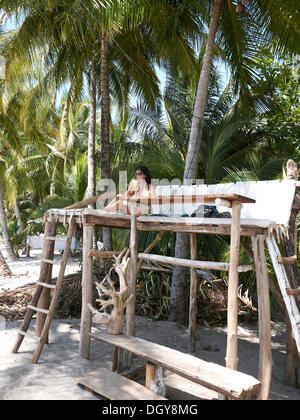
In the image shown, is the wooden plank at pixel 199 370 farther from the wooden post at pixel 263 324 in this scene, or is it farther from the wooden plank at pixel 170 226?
the wooden plank at pixel 170 226

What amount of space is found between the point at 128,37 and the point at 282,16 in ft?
12.3

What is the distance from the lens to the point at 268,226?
139 inches

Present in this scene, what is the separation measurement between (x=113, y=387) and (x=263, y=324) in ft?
5.21

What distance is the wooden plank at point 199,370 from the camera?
2.90 metres

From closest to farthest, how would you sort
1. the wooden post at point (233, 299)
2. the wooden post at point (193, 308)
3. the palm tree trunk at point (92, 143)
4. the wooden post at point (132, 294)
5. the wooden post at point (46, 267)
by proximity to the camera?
the wooden post at point (233, 299) < the wooden post at point (132, 294) < the wooden post at point (46, 267) < the wooden post at point (193, 308) < the palm tree trunk at point (92, 143)

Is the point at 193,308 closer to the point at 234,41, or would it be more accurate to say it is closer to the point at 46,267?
the point at 46,267

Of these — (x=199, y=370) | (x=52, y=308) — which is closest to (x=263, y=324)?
(x=199, y=370)

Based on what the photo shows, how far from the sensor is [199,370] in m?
3.27

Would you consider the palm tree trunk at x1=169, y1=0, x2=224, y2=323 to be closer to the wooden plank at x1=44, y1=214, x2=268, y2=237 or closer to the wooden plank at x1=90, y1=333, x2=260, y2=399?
the wooden plank at x1=44, y1=214, x2=268, y2=237

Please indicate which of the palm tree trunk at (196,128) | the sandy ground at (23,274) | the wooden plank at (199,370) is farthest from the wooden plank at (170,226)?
the sandy ground at (23,274)

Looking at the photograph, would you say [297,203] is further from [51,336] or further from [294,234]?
[51,336]

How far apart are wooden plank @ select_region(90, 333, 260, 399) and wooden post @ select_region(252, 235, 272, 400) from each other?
1.14 feet

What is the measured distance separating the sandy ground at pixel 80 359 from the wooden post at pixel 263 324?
1069 millimetres
